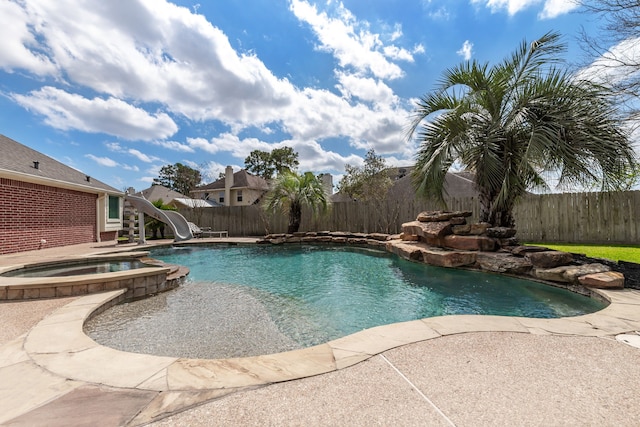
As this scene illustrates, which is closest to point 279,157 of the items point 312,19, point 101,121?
point 101,121

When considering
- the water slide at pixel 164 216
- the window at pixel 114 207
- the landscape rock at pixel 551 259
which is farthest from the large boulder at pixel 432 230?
the window at pixel 114 207

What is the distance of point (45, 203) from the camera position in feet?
30.2

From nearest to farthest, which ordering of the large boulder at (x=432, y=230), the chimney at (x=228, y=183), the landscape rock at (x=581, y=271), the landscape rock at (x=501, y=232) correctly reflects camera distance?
the landscape rock at (x=581, y=271)
the landscape rock at (x=501, y=232)
the large boulder at (x=432, y=230)
the chimney at (x=228, y=183)

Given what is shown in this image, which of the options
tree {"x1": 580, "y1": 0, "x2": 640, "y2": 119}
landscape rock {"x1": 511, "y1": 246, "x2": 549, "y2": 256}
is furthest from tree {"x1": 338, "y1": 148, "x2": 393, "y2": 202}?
tree {"x1": 580, "y1": 0, "x2": 640, "y2": 119}

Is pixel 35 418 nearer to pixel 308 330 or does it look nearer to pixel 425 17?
pixel 308 330

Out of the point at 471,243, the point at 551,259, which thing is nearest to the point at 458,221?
the point at 471,243

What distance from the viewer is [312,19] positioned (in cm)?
798

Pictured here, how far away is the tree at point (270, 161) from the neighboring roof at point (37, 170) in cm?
2141

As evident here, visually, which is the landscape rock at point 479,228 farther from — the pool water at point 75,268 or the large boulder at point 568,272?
the pool water at point 75,268

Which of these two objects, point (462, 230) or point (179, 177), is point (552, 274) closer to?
point (462, 230)

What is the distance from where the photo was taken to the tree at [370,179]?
64.6 ft

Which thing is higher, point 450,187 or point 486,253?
point 450,187

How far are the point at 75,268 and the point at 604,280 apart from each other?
922cm

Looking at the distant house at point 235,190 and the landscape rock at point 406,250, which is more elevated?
the distant house at point 235,190
